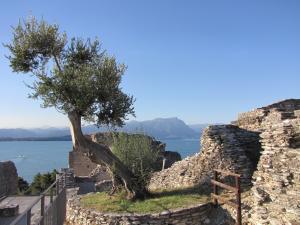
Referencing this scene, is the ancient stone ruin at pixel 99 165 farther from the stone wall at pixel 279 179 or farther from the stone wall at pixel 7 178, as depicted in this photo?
the stone wall at pixel 279 179

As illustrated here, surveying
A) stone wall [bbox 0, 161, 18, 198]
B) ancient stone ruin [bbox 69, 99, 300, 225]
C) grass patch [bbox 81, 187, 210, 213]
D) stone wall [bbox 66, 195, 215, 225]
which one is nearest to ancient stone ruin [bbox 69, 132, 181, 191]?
stone wall [bbox 0, 161, 18, 198]

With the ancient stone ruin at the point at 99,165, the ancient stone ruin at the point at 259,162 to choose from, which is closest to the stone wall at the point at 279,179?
the ancient stone ruin at the point at 259,162

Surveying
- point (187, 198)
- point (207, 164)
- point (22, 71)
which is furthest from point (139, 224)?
point (22, 71)

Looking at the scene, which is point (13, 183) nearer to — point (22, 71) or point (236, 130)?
point (22, 71)

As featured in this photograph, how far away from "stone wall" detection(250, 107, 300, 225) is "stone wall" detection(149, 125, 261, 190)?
3.09 metres

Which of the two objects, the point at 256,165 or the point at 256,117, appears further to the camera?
the point at 256,117

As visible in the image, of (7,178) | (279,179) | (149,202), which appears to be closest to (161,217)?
(149,202)

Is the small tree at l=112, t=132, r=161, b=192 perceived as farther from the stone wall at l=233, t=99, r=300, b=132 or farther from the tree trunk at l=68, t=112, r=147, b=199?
the stone wall at l=233, t=99, r=300, b=132

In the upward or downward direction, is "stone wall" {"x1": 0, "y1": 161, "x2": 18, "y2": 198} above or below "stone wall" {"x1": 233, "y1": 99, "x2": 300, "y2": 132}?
below

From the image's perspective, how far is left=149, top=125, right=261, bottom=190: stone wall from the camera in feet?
58.1

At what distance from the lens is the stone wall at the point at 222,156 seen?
17.7 meters

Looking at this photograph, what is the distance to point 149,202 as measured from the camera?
16.0 metres

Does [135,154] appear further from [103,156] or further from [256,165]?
[256,165]

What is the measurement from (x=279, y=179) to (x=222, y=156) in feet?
16.5
